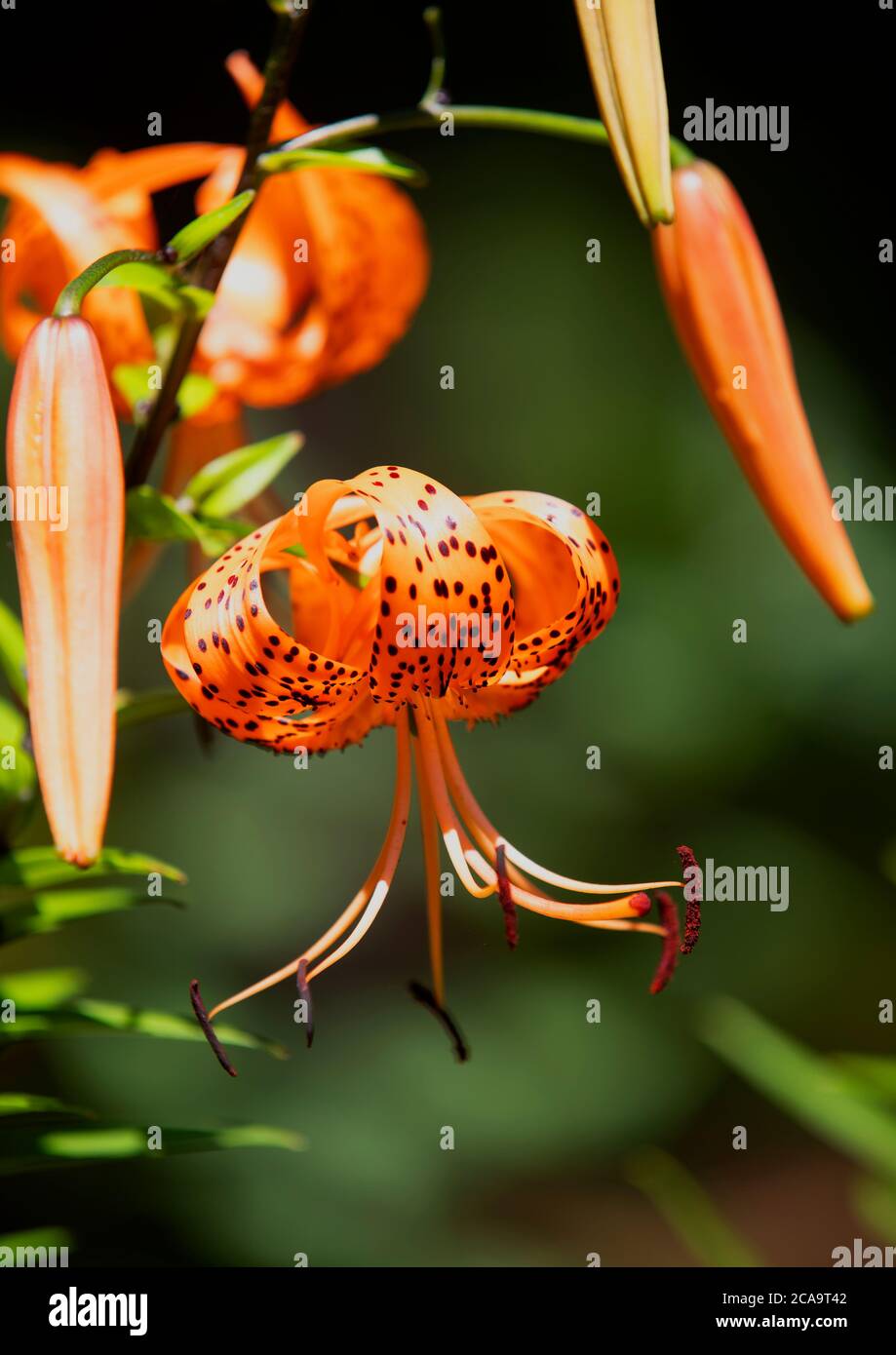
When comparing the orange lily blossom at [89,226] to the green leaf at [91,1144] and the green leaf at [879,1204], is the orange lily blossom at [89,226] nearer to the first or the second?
the green leaf at [91,1144]

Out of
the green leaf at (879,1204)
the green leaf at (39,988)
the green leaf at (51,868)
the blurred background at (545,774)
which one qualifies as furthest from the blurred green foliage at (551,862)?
the green leaf at (51,868)

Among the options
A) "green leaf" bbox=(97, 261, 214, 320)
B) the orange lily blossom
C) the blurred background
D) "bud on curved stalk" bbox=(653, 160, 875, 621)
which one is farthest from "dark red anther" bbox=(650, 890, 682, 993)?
the blurred background

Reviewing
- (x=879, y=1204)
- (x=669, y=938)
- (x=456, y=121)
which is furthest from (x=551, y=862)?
(x=456, y=121)

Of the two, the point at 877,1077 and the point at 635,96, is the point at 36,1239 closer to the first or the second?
the point at 877,1077

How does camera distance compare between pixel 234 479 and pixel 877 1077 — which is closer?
pixel 234 479
